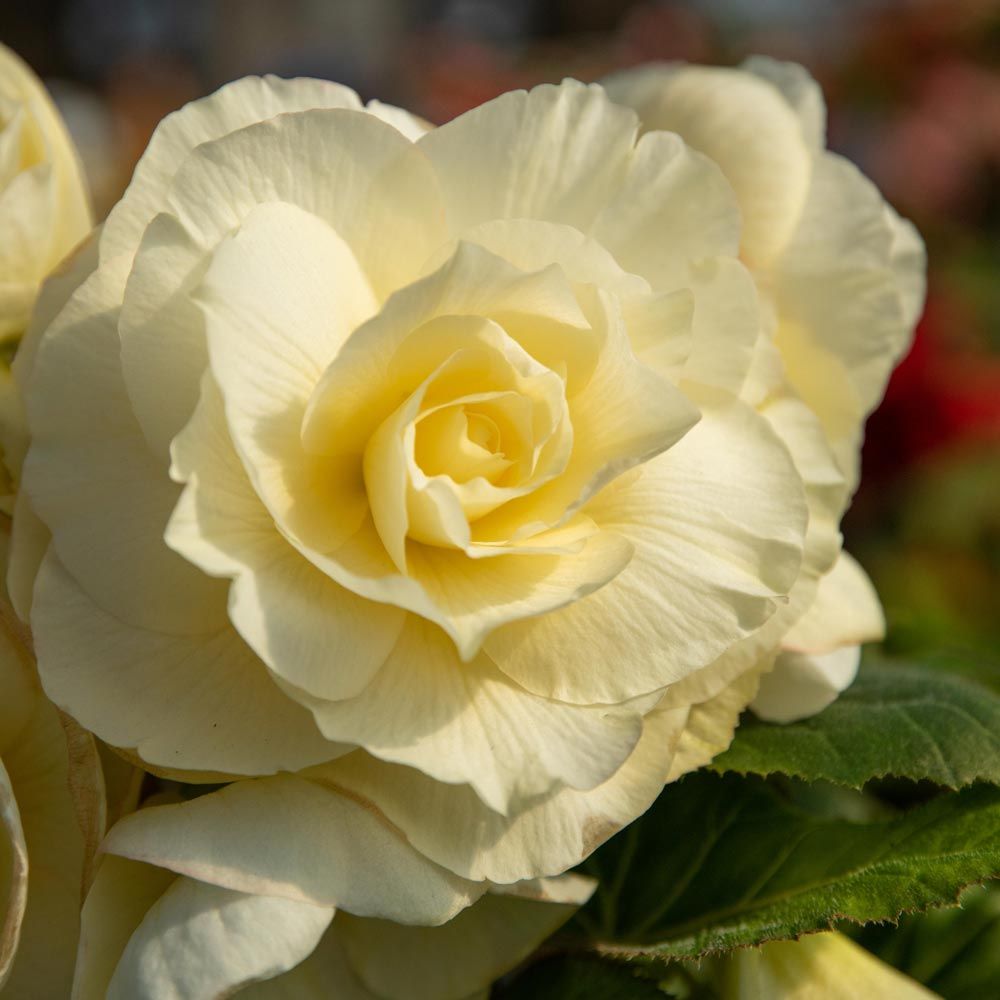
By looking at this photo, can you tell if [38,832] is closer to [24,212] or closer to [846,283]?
[24,212]

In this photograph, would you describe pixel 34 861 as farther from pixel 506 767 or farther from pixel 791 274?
pixel 791 274

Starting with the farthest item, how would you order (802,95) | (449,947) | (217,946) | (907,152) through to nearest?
(907,152), (802,95), (449,947), (217,946)

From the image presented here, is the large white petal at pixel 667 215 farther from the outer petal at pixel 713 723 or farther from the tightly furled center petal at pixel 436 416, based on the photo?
the outer petal at pixel 713 723

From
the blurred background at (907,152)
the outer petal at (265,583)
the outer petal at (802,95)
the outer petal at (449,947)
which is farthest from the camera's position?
the blurred background at (907,152)

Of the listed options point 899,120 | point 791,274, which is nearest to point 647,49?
point 899,120

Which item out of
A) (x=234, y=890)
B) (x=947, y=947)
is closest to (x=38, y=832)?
(x=234, y=890)

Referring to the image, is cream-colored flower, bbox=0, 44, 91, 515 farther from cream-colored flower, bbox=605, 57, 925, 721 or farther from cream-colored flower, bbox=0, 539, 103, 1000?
cream-colored flower, bbox=605, 57, 925, 721

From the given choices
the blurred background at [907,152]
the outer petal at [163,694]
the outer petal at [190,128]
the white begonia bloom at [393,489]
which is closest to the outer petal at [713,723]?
the white begonia bloom at [393,489]
